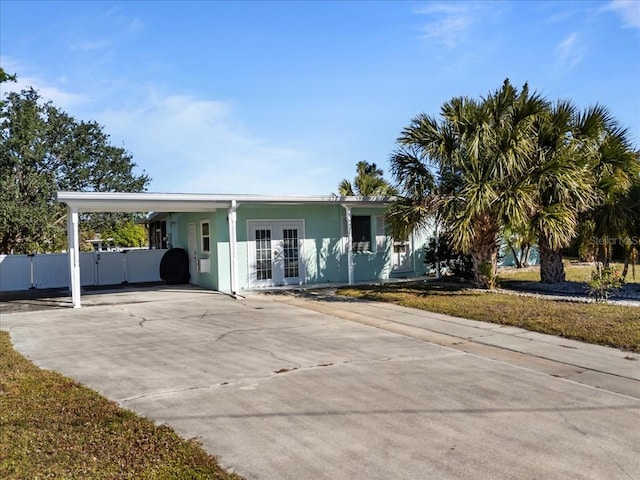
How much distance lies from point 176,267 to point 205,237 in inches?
103

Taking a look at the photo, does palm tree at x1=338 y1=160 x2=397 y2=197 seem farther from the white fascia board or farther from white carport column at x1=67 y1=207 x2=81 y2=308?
white carport column at x1=67 y1=207 x2=81 y2=308

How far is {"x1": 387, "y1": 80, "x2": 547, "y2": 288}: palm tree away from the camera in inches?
489

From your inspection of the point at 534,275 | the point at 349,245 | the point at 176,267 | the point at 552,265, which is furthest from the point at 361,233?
the point at 176,267

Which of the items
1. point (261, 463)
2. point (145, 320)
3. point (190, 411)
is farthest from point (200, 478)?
point (145, 320)

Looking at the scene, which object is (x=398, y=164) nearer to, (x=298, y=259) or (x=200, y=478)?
(x=298, y=259)

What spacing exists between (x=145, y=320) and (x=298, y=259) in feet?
22.1

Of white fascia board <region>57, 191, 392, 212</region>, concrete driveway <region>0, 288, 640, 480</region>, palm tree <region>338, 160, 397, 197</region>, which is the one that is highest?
palm tree <region>338, 160, 397, 197</region>

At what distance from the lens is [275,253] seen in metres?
16.8

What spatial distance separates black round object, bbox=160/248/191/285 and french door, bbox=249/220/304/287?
397 centimetres

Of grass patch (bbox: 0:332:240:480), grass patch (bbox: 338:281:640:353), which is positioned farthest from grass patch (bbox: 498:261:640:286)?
grass patch (bbox: 0:332:240:480)

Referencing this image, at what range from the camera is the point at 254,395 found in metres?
5.79

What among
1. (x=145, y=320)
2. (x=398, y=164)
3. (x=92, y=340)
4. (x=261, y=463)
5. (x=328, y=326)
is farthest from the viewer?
(x=398, y=164)

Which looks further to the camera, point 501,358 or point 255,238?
point 255,238

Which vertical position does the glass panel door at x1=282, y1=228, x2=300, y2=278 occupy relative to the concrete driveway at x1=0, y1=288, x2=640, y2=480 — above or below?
above
